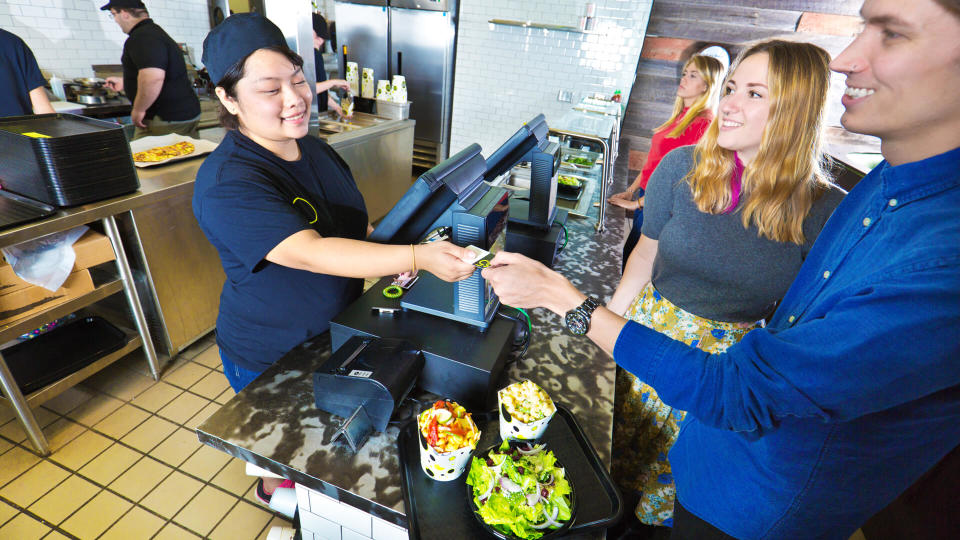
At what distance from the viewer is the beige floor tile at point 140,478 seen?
6.79 feet

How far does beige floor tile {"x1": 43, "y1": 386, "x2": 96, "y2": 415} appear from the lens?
2500 millimetres

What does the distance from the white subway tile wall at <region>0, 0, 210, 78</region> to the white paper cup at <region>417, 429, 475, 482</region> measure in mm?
5674

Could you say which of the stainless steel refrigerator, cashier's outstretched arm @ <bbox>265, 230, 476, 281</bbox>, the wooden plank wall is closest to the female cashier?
cashier's outstretched arm @ <bbox>265, 230, 476, 281</bbox>

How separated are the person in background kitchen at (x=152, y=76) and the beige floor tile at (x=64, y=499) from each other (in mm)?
2593

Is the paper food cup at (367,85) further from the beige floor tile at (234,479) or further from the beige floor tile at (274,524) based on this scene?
the beige floor tile at (274,524)

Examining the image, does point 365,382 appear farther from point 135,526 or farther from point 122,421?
point 122,421

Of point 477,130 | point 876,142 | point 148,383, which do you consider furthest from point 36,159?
point 876,142

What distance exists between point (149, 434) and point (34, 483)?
1.47 ft

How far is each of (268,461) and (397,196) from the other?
4.22 m

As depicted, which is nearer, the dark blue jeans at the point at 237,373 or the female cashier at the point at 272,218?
the female cashier at the point at 272,218

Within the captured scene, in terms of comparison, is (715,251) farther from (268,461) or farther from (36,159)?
(36,159)

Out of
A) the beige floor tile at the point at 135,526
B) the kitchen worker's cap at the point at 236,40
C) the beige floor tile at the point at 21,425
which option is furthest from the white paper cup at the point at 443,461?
the beige floor tile at the point at 21,425

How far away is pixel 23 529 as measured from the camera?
6.22ft

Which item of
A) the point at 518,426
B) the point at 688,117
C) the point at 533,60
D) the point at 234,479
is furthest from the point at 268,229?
the point at 533,60
